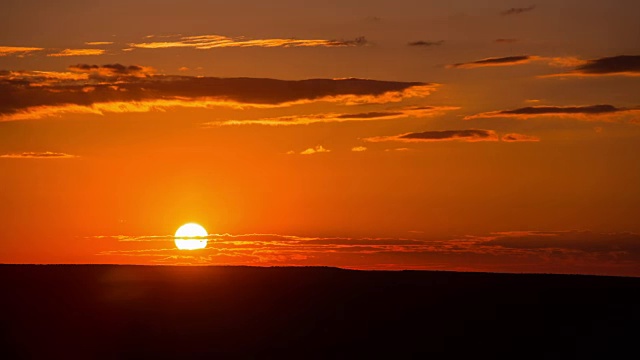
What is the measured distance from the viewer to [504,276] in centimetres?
4200

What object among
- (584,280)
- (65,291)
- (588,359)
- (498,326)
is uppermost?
(584,280)

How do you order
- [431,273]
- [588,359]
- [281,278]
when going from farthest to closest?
[431,273], [281,278], [588,359]

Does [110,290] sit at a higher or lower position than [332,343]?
higher

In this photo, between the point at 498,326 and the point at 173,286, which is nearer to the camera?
the point at 498,326

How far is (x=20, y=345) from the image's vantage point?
31.7 m

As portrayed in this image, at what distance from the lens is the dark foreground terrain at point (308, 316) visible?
31.9 meters

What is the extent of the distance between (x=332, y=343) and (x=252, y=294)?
547 centimetres

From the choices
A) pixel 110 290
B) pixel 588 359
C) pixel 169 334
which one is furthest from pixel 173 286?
pixel 588 359

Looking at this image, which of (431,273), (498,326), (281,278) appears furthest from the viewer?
(431,273)

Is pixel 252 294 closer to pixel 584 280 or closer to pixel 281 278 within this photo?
pixel 281 278

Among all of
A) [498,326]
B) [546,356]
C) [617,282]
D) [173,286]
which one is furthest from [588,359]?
[173,286]

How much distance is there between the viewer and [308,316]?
34719 millimetres

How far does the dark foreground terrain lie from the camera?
105ft

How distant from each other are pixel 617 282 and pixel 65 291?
57.2 ft
